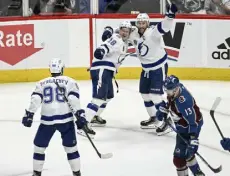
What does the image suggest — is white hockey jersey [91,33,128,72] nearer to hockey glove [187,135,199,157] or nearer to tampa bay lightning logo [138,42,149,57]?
tampa bay lightning logo [138,42,149,57]

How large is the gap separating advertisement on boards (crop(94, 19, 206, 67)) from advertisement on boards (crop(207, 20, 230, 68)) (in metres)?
0.12

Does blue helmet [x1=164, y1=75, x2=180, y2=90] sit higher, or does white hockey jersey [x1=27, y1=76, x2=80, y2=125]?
blue helmet [x1=164, y1=75, x2=180, y2=90]

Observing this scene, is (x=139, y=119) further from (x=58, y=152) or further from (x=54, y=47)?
(x=54, y=47)

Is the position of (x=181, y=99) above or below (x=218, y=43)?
above

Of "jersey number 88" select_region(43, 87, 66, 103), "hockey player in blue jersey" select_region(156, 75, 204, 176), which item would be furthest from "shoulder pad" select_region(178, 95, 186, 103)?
"jersey number 88" select_region(43, 87, 66, 103)

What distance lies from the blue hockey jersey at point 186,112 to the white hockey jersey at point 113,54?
2.11 meters

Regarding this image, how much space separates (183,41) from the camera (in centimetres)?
971

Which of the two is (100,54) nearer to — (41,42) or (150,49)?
(150,49)

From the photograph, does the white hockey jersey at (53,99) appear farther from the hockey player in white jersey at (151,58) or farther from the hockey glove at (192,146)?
the hockey player in white jersey at (151,58)

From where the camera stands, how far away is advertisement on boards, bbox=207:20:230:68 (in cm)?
959

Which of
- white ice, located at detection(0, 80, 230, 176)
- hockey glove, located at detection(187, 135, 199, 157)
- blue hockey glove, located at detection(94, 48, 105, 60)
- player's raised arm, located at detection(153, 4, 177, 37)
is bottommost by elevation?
white ice, located at detection(0, 80, 230, 176)

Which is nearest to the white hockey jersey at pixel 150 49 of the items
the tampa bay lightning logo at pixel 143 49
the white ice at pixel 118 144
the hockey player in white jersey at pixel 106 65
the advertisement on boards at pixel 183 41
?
the tampa bay lightning logo at pixel 143 49

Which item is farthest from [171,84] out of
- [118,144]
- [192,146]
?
[118,144]

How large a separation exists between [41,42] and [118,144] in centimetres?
355
